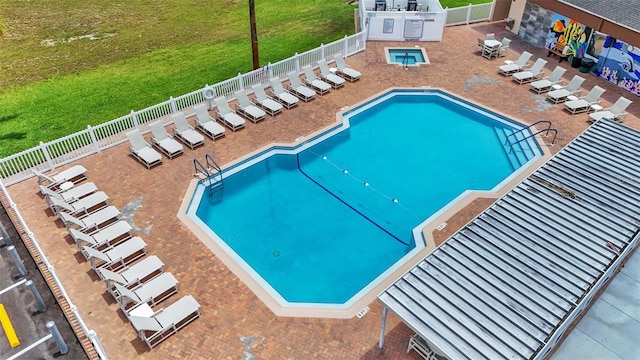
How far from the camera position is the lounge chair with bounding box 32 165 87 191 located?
15055 mm

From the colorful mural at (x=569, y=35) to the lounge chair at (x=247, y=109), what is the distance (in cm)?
1678

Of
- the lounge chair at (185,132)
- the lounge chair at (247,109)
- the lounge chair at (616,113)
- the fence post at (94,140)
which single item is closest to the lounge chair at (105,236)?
the fence post at (94,140)

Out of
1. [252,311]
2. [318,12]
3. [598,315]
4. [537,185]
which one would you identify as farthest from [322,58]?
[598,315]

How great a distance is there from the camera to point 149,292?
11.6m

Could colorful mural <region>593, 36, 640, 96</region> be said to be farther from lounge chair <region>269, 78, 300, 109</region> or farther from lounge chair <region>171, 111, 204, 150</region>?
lounge chair <region>171, 111, 204, 150</region>

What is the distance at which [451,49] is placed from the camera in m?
25.3

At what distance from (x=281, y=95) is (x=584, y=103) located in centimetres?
1383

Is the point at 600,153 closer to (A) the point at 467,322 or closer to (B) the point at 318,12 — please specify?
(A) the point at 467,322

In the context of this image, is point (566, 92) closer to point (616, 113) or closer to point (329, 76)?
point (616, 113)

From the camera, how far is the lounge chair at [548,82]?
2108 centimetres

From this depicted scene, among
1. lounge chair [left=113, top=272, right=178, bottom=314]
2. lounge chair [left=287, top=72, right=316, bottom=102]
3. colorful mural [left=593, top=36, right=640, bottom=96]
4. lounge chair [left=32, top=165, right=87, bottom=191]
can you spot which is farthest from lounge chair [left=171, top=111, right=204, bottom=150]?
colorful mural [left=593, top=36, right=640, bottom=96]

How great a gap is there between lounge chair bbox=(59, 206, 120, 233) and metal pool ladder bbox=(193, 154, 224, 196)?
126 inches

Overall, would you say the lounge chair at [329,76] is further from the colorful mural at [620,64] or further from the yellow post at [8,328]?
the yellow post at [8,328]

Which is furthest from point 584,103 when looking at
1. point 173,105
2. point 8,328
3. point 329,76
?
point 8,328
